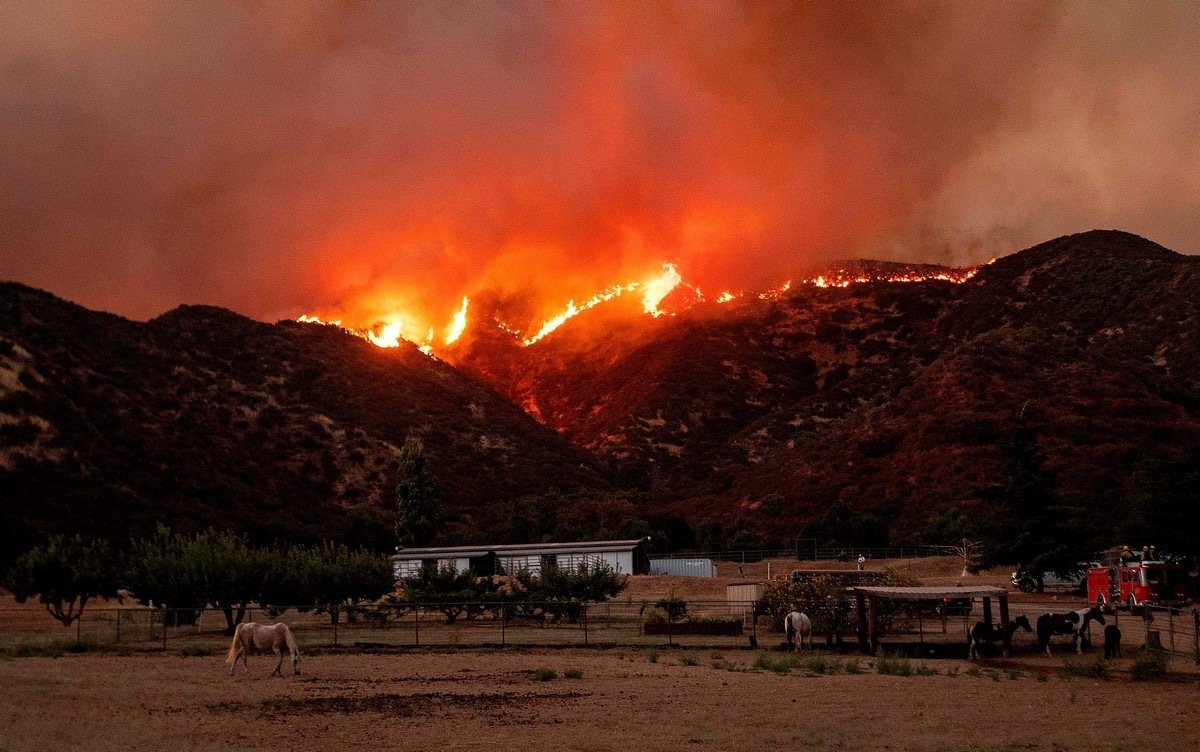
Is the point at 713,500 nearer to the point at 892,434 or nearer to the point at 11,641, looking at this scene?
the point at 892,434

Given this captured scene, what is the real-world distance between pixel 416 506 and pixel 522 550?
68.1 feet

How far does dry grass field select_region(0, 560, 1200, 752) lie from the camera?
638 inches

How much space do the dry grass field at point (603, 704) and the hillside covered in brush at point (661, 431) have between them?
117 feet

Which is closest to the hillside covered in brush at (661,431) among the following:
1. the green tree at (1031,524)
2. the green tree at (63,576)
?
the green tree at (1031,524)

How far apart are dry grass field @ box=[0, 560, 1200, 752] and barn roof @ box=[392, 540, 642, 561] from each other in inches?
1542

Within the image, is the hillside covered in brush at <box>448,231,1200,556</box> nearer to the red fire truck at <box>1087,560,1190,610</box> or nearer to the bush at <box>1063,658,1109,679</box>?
the red fire truck at <box>1087,560,1190,610</box>

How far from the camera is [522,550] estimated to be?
73938mm

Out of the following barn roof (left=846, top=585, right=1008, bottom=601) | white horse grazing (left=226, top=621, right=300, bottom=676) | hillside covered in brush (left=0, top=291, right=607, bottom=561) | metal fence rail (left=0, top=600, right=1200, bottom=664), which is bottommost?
metal fence rail (left=0, top=600, right=1200, bottom=664)

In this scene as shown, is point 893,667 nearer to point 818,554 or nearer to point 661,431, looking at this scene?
point 818,554

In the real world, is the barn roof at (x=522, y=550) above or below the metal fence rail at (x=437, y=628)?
above

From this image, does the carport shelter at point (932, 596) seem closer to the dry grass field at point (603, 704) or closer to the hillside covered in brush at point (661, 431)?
the dry grass field at point (603, 704)

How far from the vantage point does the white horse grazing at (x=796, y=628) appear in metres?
32.2

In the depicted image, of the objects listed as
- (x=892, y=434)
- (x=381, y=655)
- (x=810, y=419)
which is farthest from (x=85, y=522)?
(x=810, y=419)

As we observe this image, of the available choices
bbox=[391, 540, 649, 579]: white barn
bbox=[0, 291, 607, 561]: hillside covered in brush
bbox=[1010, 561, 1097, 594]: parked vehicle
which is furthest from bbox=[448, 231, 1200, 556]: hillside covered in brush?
bbox=[0, 291, 607, 561]: hillside covered in brush
